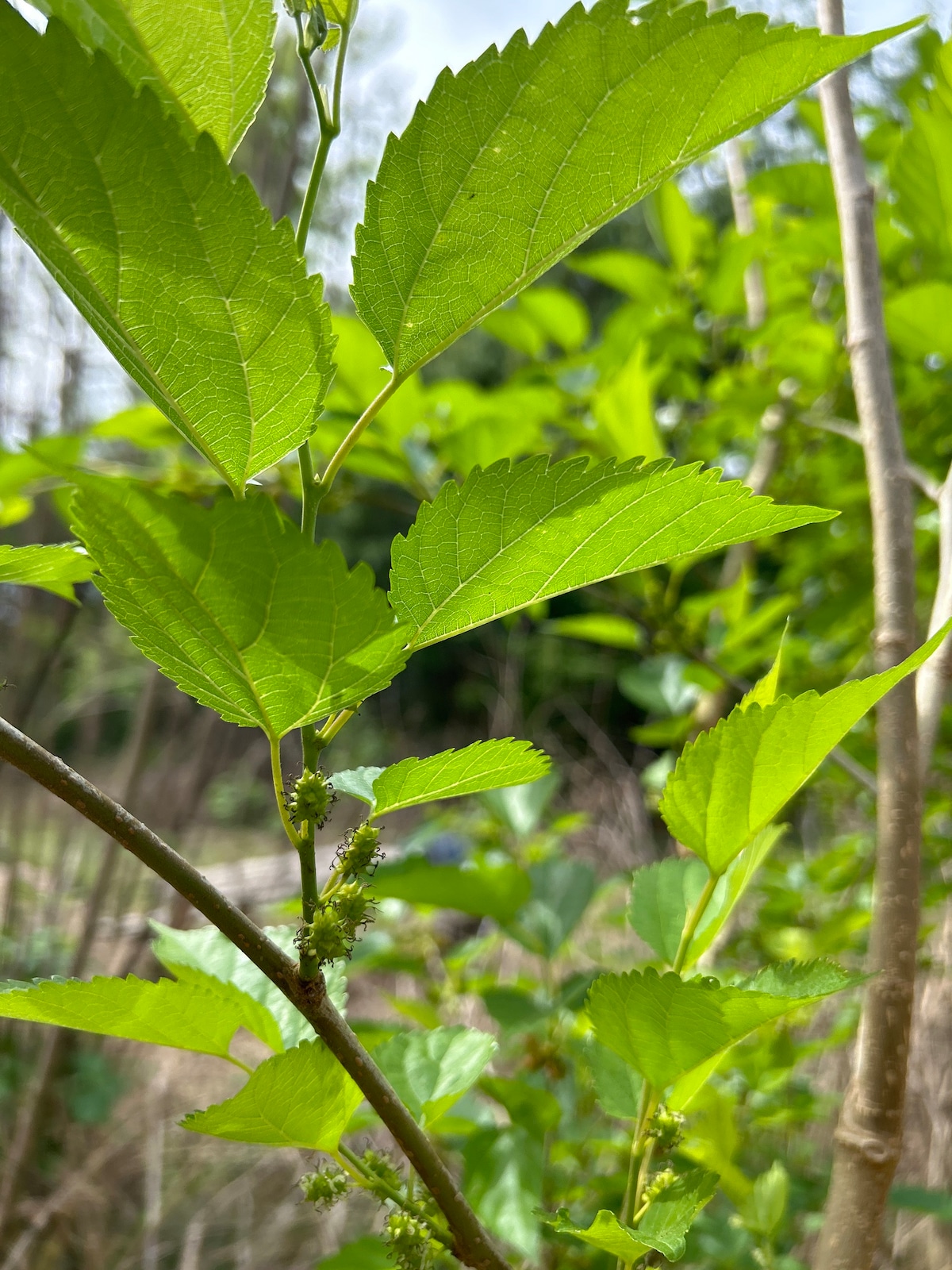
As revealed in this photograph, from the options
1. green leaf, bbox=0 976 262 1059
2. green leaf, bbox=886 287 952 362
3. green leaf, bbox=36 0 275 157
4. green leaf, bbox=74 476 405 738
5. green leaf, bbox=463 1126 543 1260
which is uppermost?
green leaf, bbox=886 287 952 362

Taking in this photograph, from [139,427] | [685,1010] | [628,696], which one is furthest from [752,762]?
[628,696]

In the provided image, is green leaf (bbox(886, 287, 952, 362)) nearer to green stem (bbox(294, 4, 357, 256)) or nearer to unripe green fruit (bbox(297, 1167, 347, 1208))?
green stem (bbox(294, 4, 357, 256))

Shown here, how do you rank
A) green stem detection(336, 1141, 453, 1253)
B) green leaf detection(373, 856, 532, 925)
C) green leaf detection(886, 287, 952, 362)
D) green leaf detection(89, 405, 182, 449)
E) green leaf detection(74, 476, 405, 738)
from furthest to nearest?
green leaf detection(89, 405, 182, 449), green leaf detection(886, 287, 952, 362), green leaf detection(373, 856, 532, 925), green stem detection(336, 1141, 453, 1253), green leaf detection(74, 476, 405, 738)

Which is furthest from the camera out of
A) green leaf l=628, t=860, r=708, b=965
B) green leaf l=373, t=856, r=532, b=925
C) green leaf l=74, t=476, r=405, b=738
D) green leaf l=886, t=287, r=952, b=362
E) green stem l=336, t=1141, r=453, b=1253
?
green leaf l=886, t=287, r=952, b=362

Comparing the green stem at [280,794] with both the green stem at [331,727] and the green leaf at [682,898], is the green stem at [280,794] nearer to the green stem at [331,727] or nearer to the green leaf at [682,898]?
the green stem at [331,727]

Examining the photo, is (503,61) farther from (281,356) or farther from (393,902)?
(393,902)

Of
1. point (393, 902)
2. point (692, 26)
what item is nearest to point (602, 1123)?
point (393, 902)

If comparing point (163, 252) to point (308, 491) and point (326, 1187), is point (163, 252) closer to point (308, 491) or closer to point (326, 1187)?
point (308, 491)

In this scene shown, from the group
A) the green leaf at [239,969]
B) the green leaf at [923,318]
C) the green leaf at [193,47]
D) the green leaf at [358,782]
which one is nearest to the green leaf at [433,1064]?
the green leaf at [239,969]

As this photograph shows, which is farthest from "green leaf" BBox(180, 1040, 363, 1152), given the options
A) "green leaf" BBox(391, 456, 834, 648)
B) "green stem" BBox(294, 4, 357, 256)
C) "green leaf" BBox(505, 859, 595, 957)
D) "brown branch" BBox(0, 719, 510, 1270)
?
"green leaf" BBox(505, 859, 595, 957)
